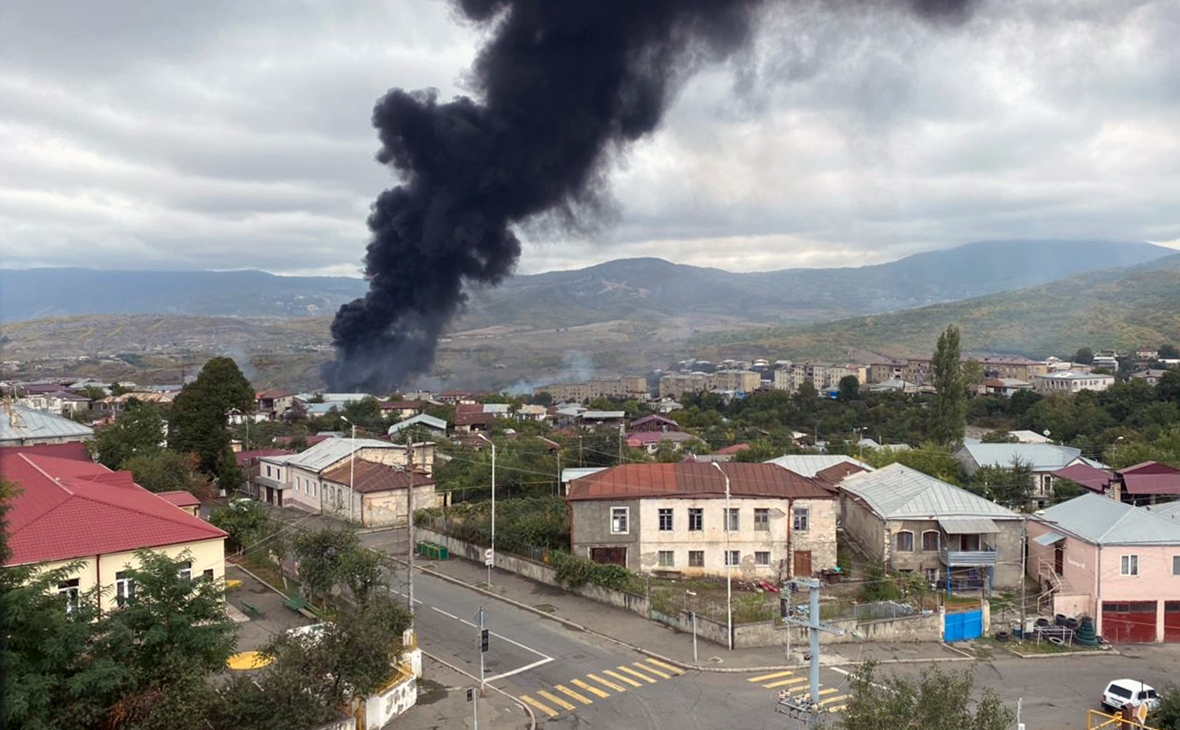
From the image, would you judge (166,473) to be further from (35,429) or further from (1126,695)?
(1126,695)

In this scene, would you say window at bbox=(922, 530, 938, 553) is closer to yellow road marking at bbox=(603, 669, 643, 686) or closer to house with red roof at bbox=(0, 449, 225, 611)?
yellow road marking at bbox=(603, 669, 643, 686)

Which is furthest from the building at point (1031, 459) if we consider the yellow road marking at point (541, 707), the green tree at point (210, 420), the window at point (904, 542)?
the green tree at point (210, 420)

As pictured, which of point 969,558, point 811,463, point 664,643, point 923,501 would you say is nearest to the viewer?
point 664,643

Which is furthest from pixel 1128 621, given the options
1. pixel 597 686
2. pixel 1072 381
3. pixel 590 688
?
pixel 1072 381

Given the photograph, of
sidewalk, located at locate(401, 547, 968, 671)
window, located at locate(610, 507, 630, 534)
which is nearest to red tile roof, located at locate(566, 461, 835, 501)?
window, located at locate(610, 507, 630, 534)

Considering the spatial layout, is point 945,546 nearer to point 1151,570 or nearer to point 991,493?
point 1151,570

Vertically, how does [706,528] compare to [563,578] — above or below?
above

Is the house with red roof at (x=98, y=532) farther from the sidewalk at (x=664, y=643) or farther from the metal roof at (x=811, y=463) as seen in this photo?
the metal roof at (x=811, y=463)
